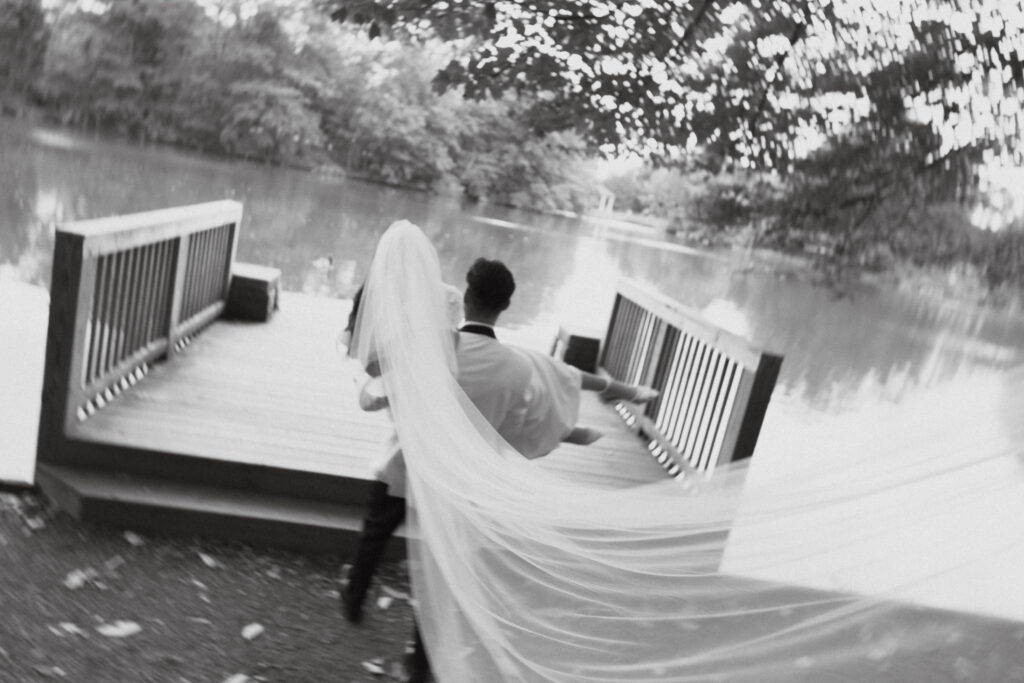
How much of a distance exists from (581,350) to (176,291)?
132 inches

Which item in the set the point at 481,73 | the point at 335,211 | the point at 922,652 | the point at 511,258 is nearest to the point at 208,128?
the point at 335,211

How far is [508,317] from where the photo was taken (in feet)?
52.8

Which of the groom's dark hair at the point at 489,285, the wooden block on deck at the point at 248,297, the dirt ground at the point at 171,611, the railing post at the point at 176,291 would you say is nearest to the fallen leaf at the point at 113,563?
the dirt ground at the point at 171,611

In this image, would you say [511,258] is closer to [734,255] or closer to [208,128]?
[208,128]

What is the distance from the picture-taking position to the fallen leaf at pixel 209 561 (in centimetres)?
341

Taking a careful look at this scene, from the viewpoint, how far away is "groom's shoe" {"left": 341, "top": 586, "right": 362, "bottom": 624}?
3168 millimetres

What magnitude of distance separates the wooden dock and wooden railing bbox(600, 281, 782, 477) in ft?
0.98

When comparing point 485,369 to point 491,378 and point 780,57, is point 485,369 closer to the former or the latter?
point 491,378

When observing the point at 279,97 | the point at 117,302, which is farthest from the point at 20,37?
the point at 117,302

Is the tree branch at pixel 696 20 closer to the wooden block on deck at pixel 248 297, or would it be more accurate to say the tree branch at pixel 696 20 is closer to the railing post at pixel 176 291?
the railing post at pixel 176 291

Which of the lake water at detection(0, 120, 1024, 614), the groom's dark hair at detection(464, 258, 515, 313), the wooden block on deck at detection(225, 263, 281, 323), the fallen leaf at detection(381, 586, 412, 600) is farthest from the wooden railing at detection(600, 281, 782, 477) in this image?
the wooden block on deck at detection(225, 263, 281, 323)

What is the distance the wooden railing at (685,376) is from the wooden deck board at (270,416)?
0.65ft

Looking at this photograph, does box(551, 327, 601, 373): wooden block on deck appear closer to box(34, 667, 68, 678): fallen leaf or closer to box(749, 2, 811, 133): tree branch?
box(749, 2, 811, 133): tree branch

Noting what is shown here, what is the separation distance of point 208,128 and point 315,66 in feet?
17.2
